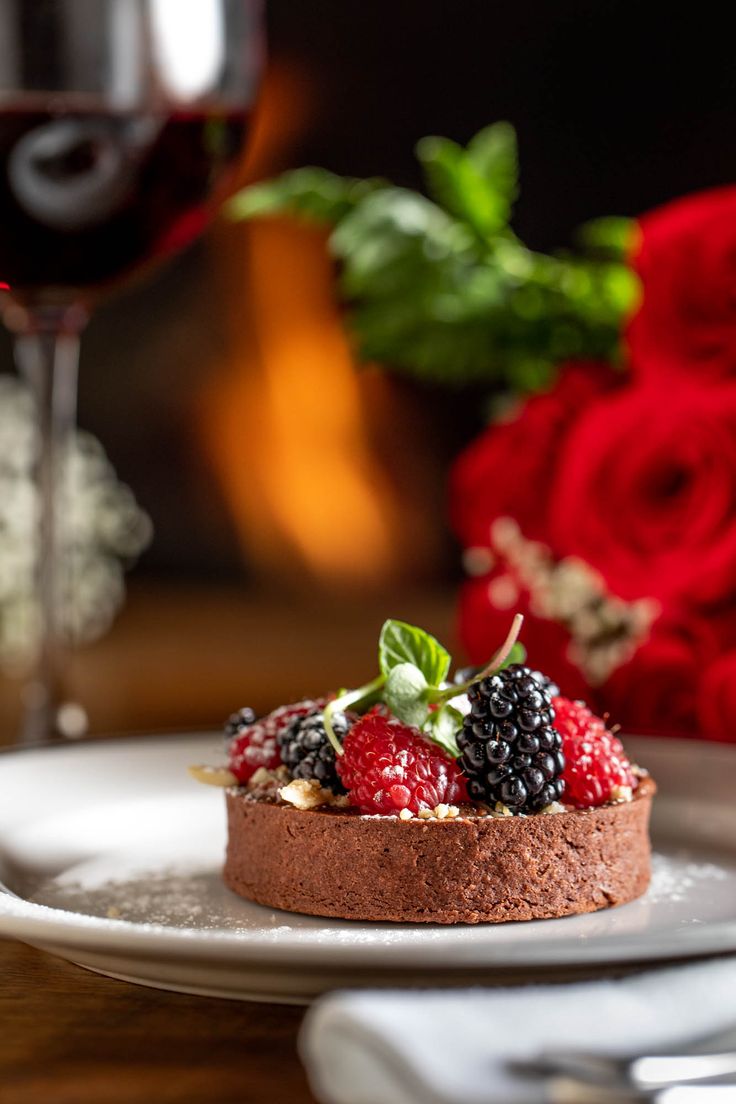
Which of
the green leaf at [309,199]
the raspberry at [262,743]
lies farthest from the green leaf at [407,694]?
the green leaf at [309,199]

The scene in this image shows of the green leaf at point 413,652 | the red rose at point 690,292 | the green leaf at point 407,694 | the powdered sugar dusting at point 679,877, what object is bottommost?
the powdered sugar dusting at point 679,877

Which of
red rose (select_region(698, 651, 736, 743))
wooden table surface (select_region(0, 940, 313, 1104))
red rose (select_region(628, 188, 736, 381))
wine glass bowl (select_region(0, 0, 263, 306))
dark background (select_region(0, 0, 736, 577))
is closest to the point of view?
wooden table surface (select_region(0, 940, 313, 1104))

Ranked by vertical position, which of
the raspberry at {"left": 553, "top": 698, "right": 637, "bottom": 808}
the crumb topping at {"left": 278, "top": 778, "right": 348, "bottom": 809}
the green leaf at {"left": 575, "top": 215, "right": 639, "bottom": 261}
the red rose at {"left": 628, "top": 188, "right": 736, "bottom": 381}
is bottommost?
the crumb topping at {"left": 278, "top": 778, "right": 348, "bottom": 809}

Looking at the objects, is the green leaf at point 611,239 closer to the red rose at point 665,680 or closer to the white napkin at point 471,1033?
the red rose at point 665,680

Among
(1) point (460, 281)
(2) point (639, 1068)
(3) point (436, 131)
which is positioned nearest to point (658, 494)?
(1) point (460, 281)

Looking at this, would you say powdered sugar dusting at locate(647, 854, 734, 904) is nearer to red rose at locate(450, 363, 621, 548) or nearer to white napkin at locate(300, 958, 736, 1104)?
white napkin at locate(300, 958, 736, 1104)

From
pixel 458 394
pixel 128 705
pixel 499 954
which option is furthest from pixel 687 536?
pixel 458 394

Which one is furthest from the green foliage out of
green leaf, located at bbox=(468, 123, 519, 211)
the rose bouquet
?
the rose bouquet
